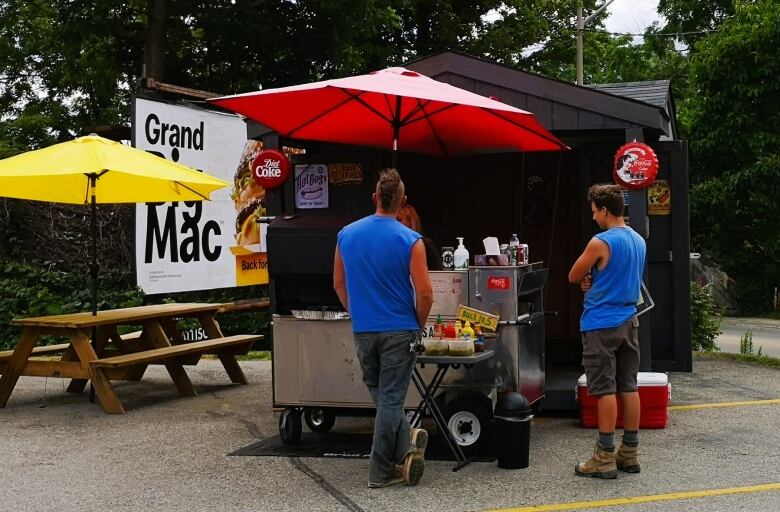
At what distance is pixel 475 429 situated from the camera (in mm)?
6500

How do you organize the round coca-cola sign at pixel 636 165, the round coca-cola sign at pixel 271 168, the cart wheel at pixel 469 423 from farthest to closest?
the round coca-cola sign at pixel 271 168, the round coca-cola sign at pixel 636 165, the cart wheel at pixel 469 423

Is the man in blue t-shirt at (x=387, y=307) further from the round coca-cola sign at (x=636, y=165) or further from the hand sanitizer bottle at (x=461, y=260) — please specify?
the round coca-cola sign at (x=636, y=165)

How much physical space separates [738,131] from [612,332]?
1719 cm

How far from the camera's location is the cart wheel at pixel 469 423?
21.2 feet

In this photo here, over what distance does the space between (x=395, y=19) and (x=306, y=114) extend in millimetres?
12275

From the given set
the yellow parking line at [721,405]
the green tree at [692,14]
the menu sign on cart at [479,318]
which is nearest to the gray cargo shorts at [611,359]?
the menu sign on cart at [479,318]

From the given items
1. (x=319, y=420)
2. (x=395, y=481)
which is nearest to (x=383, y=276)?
(x=395, y=481)

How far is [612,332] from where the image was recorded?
5945 mm

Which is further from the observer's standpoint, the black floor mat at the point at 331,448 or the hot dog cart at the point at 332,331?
the hot dog cart at the point at 332,331

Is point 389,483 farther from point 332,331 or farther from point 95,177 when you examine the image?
point 95,177

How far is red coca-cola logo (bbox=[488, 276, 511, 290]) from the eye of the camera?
6.74 meters

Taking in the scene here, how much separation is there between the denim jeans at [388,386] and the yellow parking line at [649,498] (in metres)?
0.77

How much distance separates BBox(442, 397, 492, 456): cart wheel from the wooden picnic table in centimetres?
315

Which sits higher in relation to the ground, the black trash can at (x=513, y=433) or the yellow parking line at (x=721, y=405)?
the black trash can at (x=513, y=433)
